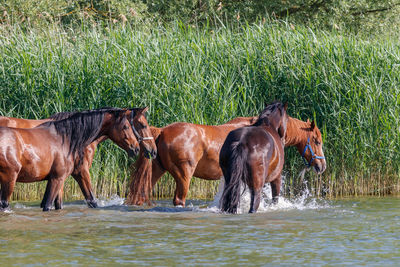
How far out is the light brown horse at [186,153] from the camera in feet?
31.6

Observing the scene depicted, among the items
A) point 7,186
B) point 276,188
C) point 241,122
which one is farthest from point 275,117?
point 7,186

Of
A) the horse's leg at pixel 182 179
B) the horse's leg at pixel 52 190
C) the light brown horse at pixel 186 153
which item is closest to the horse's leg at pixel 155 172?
the light brown horse at pixel 186 153

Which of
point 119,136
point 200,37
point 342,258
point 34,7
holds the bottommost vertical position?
point 342,258

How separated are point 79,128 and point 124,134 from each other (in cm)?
62

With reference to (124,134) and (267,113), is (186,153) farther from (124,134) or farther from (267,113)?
(267,113)

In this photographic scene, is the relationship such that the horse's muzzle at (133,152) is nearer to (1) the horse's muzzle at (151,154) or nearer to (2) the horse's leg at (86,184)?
(1) the horse's muzzle at (151,154)

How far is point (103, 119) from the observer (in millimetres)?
9055

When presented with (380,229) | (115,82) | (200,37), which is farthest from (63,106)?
(380,229)

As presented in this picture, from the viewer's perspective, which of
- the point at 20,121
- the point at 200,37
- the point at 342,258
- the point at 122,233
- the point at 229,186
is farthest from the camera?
the point at 200,37

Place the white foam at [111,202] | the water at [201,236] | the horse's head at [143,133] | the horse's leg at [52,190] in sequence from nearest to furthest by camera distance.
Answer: the water at [201,236], the horse's leg at [52,190], the horse's head at [143,133], the white foam at [111,202]

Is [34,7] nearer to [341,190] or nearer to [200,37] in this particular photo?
[200,37]

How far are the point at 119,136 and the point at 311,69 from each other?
13.8 feet

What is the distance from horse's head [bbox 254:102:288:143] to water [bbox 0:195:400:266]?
44.0 inches

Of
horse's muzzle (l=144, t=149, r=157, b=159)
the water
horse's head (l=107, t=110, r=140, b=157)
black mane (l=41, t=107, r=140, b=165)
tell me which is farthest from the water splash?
black mane (l=41, t=107, r=140, b=165)
